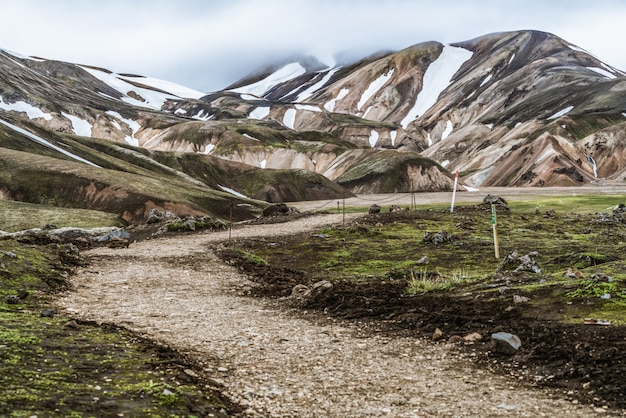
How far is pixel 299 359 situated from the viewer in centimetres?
1092

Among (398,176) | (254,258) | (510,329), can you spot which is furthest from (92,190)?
(398,176)

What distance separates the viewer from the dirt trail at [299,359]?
853 cm

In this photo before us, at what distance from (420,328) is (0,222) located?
4126 cm

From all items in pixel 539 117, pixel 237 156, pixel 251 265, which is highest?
pixel 539 117

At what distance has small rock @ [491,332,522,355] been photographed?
35.2 feet

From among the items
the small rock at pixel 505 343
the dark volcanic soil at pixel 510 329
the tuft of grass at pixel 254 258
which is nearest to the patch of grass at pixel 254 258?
the tuft of grass at pixel 254 258

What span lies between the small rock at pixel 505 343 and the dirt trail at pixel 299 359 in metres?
0.65

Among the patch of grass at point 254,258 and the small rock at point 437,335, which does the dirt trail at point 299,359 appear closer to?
the small rock at point 437,335

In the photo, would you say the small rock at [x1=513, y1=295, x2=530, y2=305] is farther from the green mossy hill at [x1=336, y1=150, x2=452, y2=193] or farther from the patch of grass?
the green mossy hill at [x1=336, y1=150, x2=452, y2=193]

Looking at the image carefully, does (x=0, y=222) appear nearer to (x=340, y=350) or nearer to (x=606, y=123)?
(x=340, y=350)

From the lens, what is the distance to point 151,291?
1798cm

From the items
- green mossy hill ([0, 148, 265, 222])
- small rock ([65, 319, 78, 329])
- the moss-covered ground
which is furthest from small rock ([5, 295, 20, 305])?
green mossy hill ([0, 148, 265, 222])

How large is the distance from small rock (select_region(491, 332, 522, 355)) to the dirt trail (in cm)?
65

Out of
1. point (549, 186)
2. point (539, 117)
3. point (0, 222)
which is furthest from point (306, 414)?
point (539, 117)
